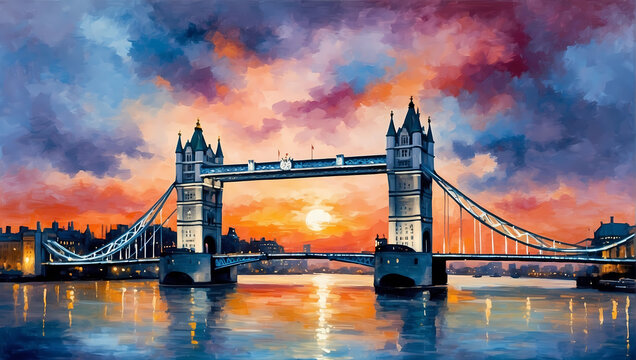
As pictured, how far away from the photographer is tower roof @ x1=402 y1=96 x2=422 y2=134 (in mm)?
54000

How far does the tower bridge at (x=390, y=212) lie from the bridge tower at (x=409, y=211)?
0.24 ft

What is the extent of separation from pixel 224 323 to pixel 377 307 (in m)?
11.0

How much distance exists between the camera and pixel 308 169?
5638 centimetres

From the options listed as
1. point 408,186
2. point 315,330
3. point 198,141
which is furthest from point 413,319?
point 198,141

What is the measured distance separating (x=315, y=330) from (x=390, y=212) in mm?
29172

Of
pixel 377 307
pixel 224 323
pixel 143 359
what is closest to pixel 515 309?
pixel 377 307

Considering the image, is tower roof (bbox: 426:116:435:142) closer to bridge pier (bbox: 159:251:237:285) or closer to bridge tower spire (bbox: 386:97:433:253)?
bridge tower spire (bbox: 386:97:433:253)

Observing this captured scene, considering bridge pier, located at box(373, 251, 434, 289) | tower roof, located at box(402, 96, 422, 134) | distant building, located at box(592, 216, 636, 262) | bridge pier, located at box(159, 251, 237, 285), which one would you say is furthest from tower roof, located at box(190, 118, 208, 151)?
distant building, located at box(592, 216, 636, 262)

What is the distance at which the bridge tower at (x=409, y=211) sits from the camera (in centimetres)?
5072

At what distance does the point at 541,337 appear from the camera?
2353 cm

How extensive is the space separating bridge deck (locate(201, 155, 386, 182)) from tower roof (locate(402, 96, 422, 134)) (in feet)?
10.2

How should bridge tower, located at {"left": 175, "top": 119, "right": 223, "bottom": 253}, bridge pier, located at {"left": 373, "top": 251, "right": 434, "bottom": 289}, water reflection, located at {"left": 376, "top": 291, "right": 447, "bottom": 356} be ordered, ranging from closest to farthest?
water reflection, located at {"left": 376, "top": 291, "right": 447, "bottom": 356}
bridge pier, located at {"left": 373, "top": 251, "right": 434, "bottom": 289}
bridge tower, located at {"left": 175, "top": 119, "right": 223, "bottom": 253}

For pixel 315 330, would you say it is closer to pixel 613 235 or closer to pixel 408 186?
pixel 408 186

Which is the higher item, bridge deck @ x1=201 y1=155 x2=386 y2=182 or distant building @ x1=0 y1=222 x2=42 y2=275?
bridge deck @ x1=201 y1=155 x2=386 y2=182
